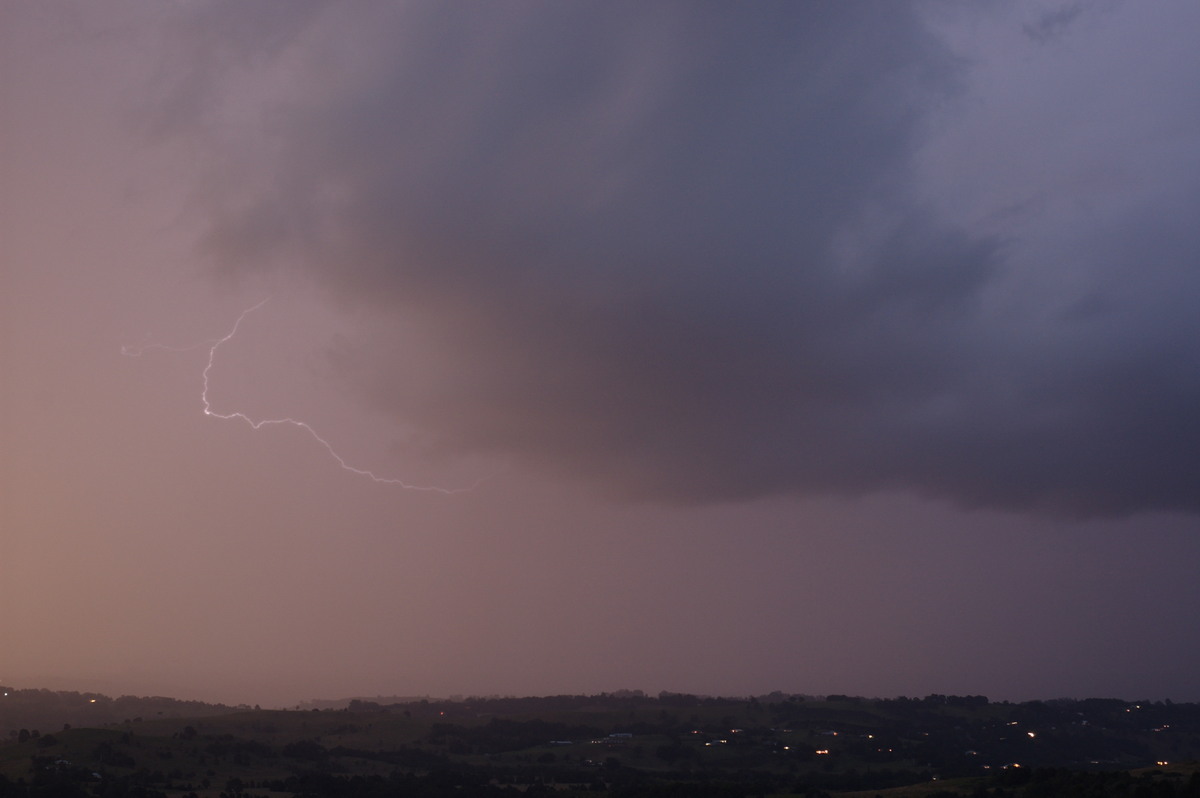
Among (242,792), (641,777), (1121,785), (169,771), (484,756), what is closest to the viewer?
(1121,785)

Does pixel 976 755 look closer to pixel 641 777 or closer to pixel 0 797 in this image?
pixel 641 777

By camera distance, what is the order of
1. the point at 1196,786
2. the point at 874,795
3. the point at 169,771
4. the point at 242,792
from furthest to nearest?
the point at 169,771 < the point at 242,792 < the point at 874,795 < the point at 1196,786

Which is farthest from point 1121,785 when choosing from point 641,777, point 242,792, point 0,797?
point 0,797

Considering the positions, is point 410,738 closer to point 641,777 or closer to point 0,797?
point 641,777

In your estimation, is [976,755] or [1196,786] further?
[976,755]

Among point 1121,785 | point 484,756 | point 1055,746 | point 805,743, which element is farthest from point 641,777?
point 1055,746

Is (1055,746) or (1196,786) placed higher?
(1196,786)
